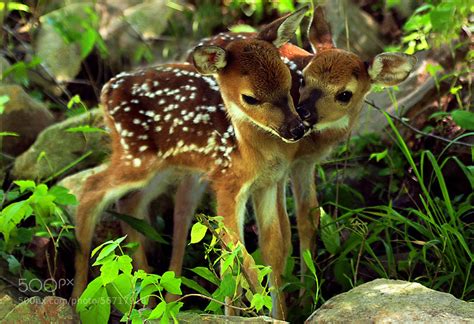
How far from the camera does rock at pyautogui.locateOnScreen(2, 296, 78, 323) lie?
3.27 meters

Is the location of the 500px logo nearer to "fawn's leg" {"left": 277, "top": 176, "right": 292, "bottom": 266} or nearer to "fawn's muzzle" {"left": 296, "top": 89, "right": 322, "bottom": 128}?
"fawn's leg" {"left": 277, "top": 176, "right": 292, "bottom": 266}

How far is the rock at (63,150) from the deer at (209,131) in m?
0.78

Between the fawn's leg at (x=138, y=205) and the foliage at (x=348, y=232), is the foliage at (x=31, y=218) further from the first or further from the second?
the fawn's leg at (x=138, y=205)

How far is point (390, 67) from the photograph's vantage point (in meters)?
4.21

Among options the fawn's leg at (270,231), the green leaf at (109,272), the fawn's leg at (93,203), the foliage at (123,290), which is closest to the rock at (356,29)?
the fawn's leg at (270,231)

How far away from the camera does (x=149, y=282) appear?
3.11m

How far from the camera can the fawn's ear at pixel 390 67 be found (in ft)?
13.6

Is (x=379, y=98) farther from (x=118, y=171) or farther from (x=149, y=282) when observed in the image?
(x=149, y=282)

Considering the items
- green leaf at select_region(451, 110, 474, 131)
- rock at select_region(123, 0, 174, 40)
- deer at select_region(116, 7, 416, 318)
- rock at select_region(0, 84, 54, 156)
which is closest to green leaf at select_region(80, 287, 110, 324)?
deer at select_region(116, 7, 416, 318)

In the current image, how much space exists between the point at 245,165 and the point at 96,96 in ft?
11.0

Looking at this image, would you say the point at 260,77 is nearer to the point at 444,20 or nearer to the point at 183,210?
the point at 444,20

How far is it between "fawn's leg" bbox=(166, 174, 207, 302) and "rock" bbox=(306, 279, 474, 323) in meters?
1.68

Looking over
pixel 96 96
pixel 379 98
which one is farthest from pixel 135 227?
pixel 96 96

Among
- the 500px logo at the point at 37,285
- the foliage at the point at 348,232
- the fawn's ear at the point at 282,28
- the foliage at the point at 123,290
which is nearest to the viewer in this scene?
the foliage at the point at 123,290
